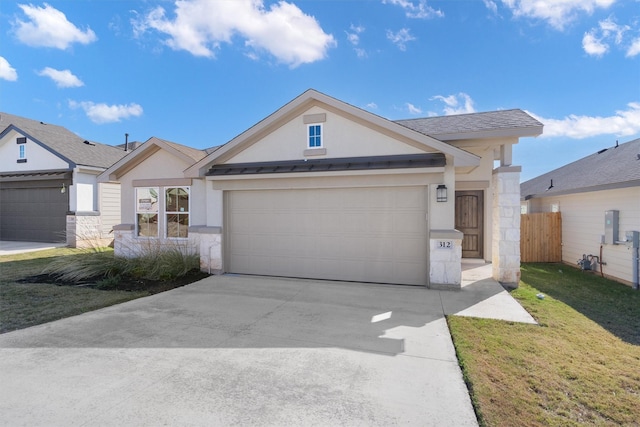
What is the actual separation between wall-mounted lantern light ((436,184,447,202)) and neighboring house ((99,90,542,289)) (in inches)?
0.8

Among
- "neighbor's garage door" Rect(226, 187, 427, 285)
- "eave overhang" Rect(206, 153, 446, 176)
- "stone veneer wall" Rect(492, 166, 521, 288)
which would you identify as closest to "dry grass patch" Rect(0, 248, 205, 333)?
"neighbor's garage door" Rect(226, 187, 427, 285)

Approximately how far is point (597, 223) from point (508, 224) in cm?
472

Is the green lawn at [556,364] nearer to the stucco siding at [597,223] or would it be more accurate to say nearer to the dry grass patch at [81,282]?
the stucco siding at [597,223]

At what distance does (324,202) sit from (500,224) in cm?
425

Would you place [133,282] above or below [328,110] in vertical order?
below

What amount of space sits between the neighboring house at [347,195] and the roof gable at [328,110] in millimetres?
25

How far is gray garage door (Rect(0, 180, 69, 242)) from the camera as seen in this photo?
591 inches

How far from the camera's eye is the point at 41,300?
20.9 ft

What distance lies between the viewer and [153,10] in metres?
10.0

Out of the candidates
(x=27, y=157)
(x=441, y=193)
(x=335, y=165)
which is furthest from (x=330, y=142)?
(x=27, y=157)

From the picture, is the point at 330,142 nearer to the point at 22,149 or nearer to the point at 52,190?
the point at 52,190

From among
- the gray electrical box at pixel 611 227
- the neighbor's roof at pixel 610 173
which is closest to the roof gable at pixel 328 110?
the neighbor's roof at pixel 610 173

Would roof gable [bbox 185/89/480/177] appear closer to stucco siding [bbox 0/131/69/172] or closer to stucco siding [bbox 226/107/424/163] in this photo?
stucco siding [bbox 226/107/424/163]

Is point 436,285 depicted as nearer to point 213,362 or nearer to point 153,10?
point 213,362
